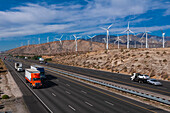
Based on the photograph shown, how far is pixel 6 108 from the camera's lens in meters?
21.3

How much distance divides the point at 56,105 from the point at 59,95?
533 centimetres

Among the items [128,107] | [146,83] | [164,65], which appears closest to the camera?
[128,107]

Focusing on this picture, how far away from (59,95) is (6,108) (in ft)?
28.0

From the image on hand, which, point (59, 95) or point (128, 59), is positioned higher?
point (128, 59)

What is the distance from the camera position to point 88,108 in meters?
20.6

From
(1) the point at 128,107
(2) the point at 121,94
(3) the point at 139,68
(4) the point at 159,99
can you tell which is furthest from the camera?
(3) the point at 139,68

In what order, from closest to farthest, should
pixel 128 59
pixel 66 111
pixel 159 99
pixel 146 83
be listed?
pixel 66 111
pixel 159 99
pixel 146 83
pixel 128 59

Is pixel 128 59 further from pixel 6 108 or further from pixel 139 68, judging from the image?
pixel 6 108

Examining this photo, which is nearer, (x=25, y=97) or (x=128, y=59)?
(x=25, y=97)

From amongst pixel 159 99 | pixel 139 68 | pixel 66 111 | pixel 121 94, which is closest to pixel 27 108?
pixel 66 111

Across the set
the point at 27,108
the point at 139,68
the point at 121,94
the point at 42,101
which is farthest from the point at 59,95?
the point at 139,68

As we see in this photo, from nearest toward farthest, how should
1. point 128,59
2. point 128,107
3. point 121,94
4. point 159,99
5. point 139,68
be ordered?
point 128,107 → point 159,99 → point 121,94 → point 139,68 → point 128,59

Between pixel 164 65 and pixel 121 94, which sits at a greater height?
pixel 164 65

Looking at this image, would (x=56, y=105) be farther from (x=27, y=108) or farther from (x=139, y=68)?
(x=139, y=68)
